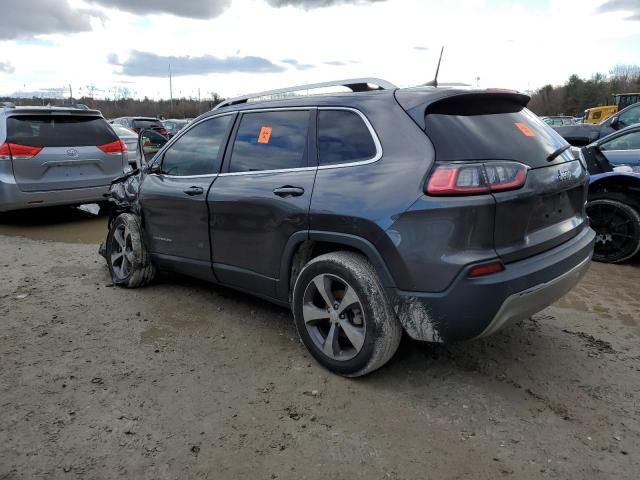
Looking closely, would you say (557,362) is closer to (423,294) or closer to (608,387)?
(608,387)

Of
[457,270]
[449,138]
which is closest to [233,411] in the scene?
[457,270]

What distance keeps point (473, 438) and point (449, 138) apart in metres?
1.52

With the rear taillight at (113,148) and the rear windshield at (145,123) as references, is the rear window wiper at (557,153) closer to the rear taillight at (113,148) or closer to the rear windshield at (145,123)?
the rear taillight at (113,148)

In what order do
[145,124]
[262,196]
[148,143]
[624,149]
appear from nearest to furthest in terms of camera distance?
[262,196]
[148,143]
[624,149]
[145,124]

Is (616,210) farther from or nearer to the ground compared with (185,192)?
nearer to the ground

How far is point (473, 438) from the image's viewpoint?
103 inches

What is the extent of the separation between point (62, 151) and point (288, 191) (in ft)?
18.4

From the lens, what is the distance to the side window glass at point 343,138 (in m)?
3.04

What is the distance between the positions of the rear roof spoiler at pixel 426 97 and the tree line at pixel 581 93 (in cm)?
5898

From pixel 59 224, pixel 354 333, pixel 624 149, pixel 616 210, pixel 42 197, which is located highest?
pixel 624 149

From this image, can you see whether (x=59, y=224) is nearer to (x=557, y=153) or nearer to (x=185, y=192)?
(x=185, y=192)

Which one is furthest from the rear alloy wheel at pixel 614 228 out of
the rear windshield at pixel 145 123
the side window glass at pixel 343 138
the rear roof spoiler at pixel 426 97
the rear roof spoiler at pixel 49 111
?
the rear windshield at pixel 145 123

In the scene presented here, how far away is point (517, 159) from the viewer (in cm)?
282

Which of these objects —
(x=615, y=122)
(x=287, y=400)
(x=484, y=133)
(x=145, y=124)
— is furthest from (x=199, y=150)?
(x=145, y=124)
